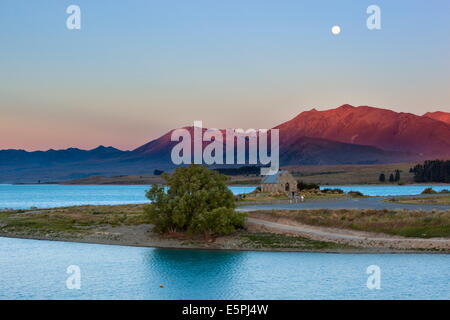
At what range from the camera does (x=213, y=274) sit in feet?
123

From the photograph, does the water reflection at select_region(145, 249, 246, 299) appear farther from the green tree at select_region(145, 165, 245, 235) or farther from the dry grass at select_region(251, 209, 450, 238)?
the dry grass at select_region(251, 209, 450, 238)

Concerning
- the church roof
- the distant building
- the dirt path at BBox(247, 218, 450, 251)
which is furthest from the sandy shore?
the church roof

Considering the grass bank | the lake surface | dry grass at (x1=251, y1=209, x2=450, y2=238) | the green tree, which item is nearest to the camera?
the lake surface

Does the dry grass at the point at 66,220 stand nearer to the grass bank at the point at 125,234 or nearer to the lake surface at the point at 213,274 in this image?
the grass bank at the point at 125,234

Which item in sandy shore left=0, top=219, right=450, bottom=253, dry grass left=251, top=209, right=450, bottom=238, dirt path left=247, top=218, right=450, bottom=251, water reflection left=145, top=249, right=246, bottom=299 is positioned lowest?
water reflection left=145, top=249, right=246, bottom=299

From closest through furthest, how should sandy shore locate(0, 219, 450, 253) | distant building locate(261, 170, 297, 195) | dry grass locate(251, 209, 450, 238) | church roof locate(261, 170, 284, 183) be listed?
sandy shore locate(0, 219, 450, 253), dry grass locate(251, 209, 450, 238), distant building locate(261, 170, 297, 195), church roof locate(261, 170, 284, 183)

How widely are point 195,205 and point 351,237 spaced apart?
1505 cm

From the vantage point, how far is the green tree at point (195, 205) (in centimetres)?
5062

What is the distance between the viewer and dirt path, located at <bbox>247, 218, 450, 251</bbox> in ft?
150

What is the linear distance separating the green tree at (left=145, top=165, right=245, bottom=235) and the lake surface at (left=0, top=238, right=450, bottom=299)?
4.43 m

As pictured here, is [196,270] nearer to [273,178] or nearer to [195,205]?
[195,205]
